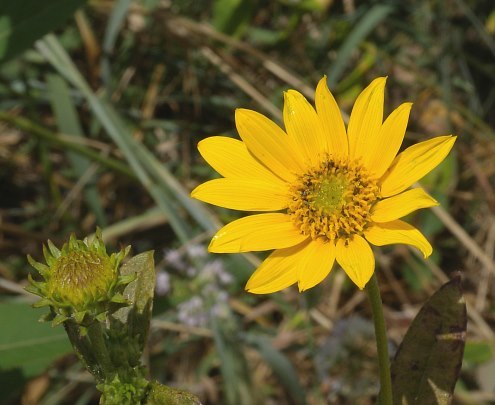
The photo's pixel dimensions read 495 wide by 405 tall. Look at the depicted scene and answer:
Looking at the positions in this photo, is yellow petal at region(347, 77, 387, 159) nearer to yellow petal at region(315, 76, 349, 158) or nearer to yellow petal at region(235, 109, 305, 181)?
yellow petal at region(315, 76, 349, 158)

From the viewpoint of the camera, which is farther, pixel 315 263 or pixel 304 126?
pixel 304 126

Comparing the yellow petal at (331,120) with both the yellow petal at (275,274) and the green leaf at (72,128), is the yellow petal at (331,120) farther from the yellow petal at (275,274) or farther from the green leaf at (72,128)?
the green leaf at (72,128)

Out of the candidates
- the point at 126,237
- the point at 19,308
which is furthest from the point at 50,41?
the point at 19,308

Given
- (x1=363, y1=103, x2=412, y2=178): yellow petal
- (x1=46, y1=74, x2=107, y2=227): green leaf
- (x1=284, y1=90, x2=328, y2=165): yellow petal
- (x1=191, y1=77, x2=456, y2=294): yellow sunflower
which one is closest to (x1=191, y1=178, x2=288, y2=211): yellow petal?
(x1=191, y1=77, x2=456, y2=294): yellow sunflower

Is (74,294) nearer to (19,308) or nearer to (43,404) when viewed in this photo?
(19,308)

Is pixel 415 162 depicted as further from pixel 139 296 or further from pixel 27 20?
pixel 27 20

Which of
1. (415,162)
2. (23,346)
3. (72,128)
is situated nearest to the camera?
(415,162)

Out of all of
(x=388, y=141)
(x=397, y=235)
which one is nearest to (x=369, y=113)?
(x=388, y=141)
